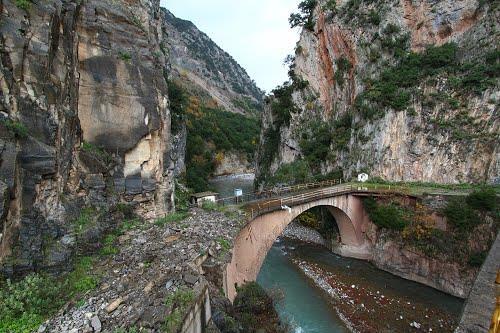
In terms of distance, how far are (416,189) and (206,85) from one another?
3313 inches

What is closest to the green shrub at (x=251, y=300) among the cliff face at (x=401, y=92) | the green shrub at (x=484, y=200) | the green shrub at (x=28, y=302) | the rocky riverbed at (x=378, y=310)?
the rocky riverbed at (x=378, y=310)

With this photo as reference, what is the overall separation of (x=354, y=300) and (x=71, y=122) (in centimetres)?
1575

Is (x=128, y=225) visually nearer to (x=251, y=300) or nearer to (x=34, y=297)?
(x=34, y=297)

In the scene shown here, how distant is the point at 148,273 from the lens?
7793 mm

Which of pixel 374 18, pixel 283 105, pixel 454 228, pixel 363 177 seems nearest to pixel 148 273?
pixel 454 228

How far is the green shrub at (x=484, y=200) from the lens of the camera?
47.3 ft

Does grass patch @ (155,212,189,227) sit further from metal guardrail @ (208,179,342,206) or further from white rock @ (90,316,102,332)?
white rock @ (90,316,102,332)

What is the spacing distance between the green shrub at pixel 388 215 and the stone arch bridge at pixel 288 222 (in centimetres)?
82

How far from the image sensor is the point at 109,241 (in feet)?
30.7

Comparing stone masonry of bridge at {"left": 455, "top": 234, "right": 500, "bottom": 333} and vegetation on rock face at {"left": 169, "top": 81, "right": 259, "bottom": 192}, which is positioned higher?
vegetation on rock face at {"left": 169, "top": 81, "right": 259, "bottom": 192}

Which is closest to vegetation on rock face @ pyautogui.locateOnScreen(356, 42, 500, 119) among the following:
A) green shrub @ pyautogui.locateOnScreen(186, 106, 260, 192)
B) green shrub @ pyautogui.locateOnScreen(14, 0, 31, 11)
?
green shrub @ pyautogui.locateOnScreen(186, 106, 260, 192)

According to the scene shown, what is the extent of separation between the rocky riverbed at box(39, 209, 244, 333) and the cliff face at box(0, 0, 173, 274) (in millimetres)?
1475

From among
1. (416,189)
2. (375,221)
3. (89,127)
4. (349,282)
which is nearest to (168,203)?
(89,127)

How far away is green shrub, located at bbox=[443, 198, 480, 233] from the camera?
14.9m
